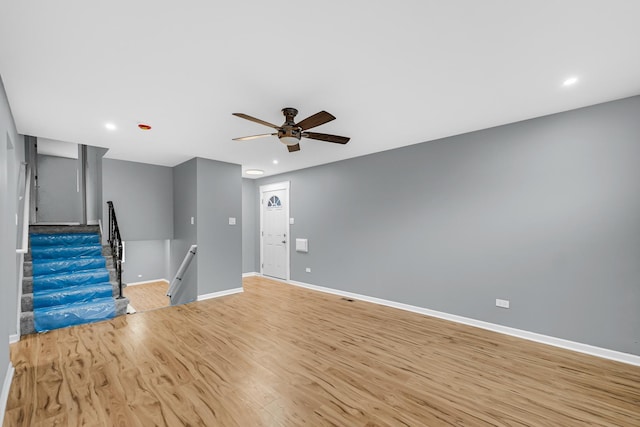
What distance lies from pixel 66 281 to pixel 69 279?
0.04 metres

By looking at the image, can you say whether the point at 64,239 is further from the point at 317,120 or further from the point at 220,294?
the point at 317,120

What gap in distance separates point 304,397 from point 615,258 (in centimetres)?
349

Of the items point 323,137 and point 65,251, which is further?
point 65,251

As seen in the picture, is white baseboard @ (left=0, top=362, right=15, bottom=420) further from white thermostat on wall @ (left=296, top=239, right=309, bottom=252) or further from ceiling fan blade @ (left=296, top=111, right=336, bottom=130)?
white thermostat on wall @ (left=296, top=239, right=309, bottom=252)

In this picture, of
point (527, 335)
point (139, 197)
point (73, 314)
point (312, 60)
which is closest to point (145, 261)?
point (139, 197)

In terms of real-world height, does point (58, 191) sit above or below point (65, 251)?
above

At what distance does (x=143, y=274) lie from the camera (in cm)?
764

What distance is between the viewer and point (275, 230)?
699 centimetres

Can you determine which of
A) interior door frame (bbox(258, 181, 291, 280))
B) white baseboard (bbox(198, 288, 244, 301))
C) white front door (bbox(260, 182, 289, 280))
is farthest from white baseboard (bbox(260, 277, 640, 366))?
white baseboard (bbox(198, 288, 244, 301))

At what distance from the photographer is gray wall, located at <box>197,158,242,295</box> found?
5.25 meters

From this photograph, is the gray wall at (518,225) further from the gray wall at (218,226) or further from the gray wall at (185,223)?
the gray wall at (185,223)

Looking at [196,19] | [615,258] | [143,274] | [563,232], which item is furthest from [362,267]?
[143,274]

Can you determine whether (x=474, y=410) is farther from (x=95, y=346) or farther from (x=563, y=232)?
(x=95, y=346)

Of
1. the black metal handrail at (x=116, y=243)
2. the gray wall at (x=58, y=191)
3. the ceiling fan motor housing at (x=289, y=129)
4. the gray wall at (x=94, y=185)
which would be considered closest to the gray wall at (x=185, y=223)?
the black metal handrail at (x=116, y=243)
